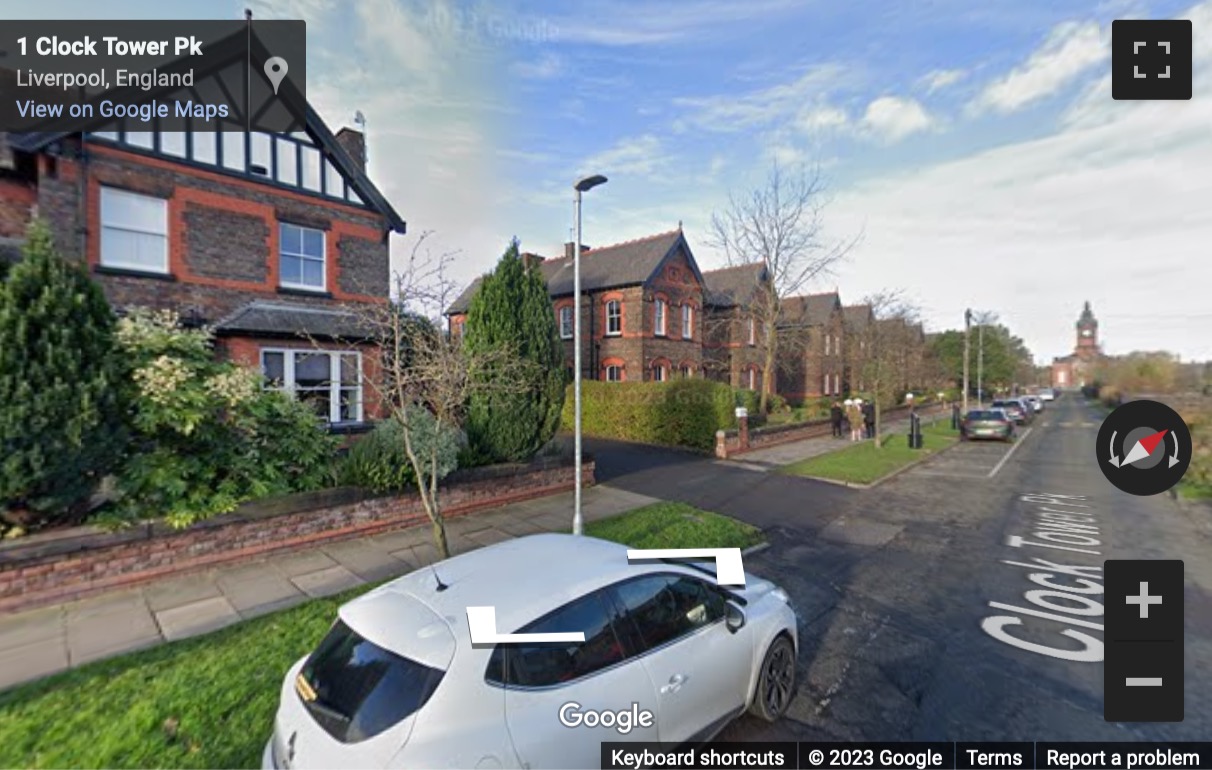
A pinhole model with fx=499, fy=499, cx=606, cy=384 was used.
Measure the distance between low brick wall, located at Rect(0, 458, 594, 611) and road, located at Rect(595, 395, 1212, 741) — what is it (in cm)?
554

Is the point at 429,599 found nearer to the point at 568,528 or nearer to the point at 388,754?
the point at 388,754

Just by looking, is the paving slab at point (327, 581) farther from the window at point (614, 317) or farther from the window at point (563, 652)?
the window at point (614, 317)

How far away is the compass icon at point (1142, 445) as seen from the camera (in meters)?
4.31

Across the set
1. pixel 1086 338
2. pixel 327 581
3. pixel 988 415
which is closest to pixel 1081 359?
pixel 1086 338

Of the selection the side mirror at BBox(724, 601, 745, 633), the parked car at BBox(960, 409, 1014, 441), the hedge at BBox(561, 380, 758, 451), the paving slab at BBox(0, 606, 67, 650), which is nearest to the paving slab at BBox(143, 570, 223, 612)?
the paving slab at BBox(0, 606, 67, 650)

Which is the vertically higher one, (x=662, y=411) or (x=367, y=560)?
(x=662, y=411)

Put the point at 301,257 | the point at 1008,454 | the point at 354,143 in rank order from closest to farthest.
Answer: the point at 301,257, the point at 354,143, the point at 1008,454

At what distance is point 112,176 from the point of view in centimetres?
1149

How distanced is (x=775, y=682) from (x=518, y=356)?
7464 millimetres

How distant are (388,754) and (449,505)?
6933 millimetres

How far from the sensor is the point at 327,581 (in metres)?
6.07

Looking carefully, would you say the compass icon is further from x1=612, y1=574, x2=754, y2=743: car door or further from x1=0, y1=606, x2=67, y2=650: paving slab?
x1=0, y1=606, x2=67, y2=650: paving slab

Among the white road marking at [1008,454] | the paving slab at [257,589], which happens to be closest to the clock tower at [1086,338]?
the white road marking at [1008,454]

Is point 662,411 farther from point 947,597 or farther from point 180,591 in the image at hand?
point 180,591
